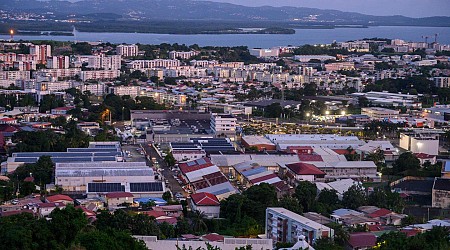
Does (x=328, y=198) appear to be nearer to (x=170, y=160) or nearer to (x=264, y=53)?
(x=170, y=160)

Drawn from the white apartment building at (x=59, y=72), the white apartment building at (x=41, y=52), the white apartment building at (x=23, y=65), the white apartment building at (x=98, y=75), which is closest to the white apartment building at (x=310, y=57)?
the white apartment building at (x=98, y=75)

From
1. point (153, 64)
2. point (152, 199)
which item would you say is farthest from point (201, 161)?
point (153, 64)

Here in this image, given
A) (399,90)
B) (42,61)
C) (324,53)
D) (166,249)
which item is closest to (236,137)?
(166,249)

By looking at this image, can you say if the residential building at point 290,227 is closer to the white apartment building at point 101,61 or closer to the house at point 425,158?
the house at point 425,158

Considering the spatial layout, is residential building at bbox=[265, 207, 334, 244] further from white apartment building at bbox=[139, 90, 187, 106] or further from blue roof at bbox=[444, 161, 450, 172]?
white apartment building at bbox=[139, 90, 187, 106]

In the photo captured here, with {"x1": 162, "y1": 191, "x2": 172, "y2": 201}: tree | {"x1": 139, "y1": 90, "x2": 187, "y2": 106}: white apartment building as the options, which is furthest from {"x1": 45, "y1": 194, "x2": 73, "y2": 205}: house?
{"x1": 139, "y1": 90, "x2": 187, "y2": 106}: white apartment building

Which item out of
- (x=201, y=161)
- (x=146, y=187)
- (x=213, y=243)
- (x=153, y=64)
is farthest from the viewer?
(x=153, y=64)
